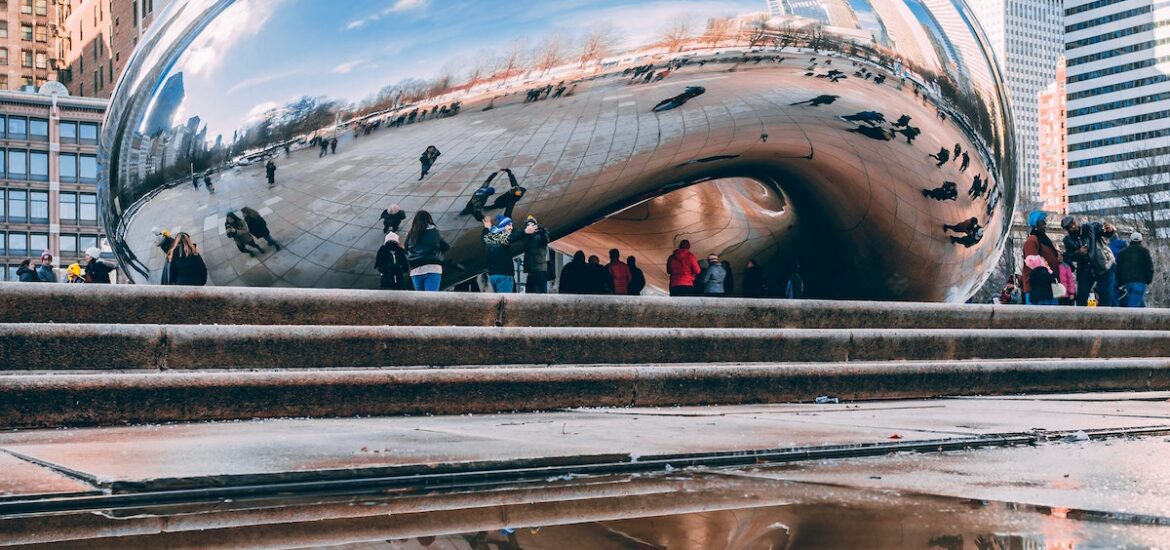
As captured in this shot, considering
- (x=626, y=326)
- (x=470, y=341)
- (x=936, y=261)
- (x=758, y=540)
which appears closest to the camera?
(x=758, y=540)

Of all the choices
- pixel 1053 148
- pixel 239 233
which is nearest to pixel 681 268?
pixel 239 233

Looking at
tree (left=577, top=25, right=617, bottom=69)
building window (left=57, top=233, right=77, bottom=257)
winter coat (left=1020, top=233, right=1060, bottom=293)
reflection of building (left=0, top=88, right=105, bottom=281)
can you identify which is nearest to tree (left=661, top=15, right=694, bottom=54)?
tree (left=577, top=25, right=617, bottom=69)

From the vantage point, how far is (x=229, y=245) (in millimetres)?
10828

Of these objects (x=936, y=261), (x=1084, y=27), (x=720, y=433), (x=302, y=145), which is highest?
(x=1084, y=27)

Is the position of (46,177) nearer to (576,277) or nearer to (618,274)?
(618,274)

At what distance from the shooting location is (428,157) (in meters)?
10.4

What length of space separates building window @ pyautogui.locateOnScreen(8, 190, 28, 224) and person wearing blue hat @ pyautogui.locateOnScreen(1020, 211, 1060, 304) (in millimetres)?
73726

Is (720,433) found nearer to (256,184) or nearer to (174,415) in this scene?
(174,415)

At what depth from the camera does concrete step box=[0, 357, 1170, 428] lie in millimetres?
6531

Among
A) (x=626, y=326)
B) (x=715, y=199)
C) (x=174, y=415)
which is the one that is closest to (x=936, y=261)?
(x=715, y=199)

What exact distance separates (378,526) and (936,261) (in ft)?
33.3

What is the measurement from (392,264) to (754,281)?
15.9ft

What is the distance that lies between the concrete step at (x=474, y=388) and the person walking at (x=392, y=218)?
117 inches

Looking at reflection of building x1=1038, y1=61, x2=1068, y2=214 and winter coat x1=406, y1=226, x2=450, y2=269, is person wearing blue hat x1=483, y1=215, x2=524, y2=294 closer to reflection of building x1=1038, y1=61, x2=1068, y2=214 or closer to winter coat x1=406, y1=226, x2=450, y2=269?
winter coat x1=406, y1=226, x2=450, y2=269
